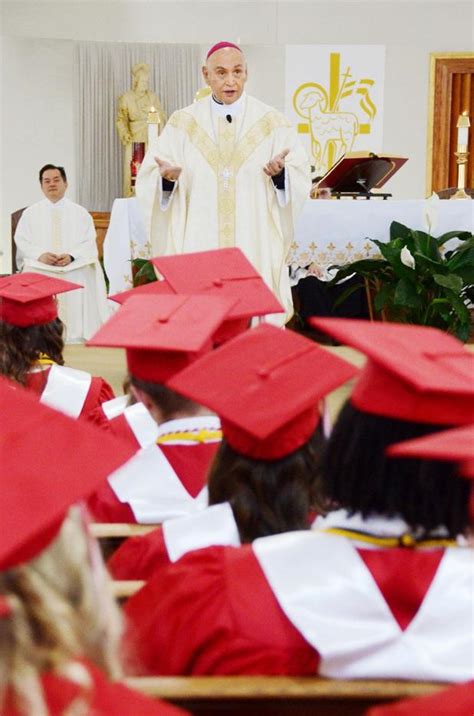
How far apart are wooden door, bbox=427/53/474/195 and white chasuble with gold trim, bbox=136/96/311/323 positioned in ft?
23.8

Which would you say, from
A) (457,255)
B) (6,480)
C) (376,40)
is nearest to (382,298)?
(457,255)

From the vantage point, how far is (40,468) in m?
1.19

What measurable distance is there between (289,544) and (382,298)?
4874mm

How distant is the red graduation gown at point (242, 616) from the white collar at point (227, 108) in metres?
4.59

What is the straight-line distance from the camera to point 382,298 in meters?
6.19

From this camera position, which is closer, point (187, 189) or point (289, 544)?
point (289, 544)

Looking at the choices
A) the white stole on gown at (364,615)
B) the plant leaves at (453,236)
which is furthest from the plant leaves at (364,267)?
the white stole on gown at (364,615)

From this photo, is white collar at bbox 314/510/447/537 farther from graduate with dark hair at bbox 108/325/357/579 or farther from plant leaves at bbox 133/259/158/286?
plant leaves at bbox 133/259/158/286

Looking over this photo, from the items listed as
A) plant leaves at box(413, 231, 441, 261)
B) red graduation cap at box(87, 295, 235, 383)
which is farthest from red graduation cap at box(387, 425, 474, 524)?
plant leaves at box(413, 231, 441, 261)

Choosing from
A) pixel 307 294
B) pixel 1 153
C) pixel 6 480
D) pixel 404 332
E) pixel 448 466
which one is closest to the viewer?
pixel 6 480

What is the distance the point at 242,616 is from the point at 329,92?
37.9ft

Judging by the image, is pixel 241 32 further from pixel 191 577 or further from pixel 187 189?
pixel 191 577

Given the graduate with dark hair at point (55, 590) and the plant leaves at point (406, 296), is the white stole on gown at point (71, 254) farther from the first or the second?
the graduate with dark hair at point (55, 590)

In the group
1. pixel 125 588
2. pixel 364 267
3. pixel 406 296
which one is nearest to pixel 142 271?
pixel 364 267
